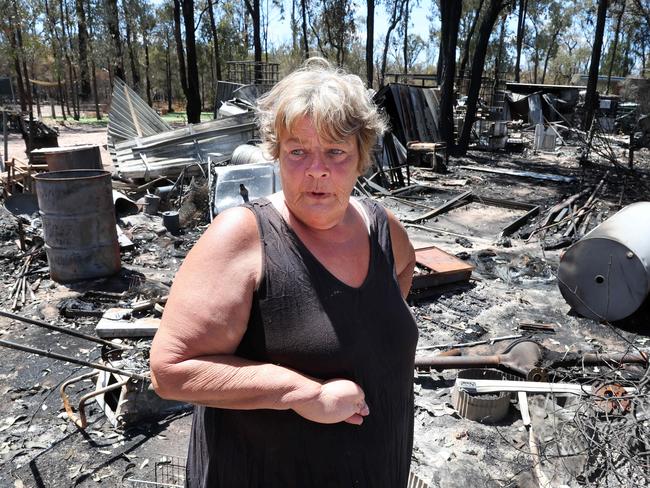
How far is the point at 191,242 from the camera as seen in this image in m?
8.58

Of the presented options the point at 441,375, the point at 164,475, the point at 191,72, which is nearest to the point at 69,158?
the point at 164,475

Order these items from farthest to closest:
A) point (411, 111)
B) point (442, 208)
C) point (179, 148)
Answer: point (411, 111), point (179, 148), point (442, 208)

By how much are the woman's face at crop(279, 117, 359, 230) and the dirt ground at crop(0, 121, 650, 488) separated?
2.04 meters

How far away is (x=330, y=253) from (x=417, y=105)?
18.1 metres

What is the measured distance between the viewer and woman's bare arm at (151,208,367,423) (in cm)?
120

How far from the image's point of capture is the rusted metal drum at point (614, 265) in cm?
537

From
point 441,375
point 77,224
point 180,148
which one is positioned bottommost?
point 441,375

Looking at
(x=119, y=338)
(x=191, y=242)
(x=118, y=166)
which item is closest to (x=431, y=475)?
(x=119, y=338)

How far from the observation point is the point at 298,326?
4.23ft

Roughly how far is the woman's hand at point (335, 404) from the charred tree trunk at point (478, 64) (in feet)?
62.5

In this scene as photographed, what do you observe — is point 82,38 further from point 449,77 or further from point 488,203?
point 488,203

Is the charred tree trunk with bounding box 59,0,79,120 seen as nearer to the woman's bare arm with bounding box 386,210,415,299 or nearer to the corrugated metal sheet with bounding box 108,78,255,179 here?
the corrugated metal sheet with bounding box 108,78,255,179

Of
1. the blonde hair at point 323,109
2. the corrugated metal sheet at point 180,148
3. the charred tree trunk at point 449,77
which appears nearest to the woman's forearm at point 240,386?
the blonde hair at point 323,109

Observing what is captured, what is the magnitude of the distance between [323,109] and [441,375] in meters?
3.89
